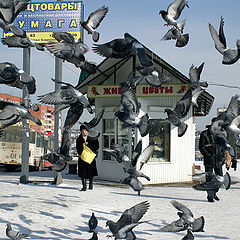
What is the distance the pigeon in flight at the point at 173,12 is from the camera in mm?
4129

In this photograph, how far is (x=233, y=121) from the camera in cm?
431

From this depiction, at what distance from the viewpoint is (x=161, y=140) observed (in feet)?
43.1

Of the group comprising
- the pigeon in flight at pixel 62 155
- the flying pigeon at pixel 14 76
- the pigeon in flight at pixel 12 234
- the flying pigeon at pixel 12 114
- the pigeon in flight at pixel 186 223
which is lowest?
the pigeon in flight at pixel 12 234

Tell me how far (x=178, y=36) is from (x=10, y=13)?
1.95 metres

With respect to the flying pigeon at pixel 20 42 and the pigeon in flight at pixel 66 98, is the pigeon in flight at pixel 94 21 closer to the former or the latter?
the flying pigeon at pixel 20 42

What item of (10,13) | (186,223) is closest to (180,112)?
(186,223)

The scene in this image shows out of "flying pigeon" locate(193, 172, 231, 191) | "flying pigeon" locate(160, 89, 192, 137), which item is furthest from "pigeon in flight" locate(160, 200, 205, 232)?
"flying pigeon" locate(160, 89, 192, 137)

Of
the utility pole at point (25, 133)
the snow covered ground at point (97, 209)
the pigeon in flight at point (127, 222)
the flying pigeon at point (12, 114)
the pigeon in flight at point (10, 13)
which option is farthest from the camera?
the utility pole at point (25, 133)

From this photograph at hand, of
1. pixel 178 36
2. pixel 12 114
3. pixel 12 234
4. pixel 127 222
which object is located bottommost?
pixel 12 234

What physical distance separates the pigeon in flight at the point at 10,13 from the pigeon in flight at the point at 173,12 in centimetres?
160

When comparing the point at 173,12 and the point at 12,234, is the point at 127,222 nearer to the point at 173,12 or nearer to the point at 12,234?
the point at 12,234

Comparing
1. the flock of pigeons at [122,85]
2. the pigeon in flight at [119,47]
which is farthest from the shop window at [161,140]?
the pigeon in flight at [119,47]

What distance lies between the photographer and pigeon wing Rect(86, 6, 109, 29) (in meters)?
4.30

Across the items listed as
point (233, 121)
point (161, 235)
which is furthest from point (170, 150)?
point (233, 121)
